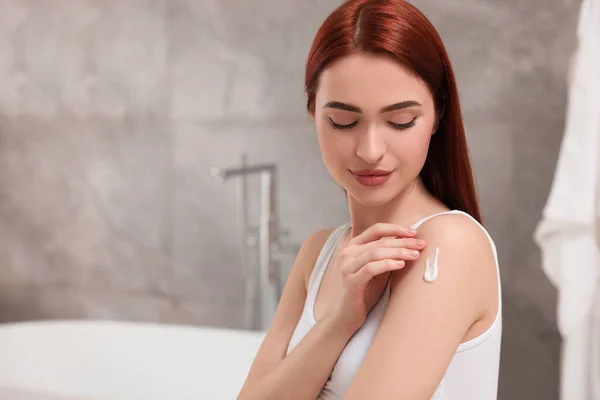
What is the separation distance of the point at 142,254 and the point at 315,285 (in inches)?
79.1

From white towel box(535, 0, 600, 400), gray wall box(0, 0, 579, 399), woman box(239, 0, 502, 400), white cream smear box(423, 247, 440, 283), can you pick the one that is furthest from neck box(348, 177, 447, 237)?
gray wall box(0, 0, 579, 399)

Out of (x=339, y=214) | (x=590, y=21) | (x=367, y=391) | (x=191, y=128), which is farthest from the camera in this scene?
(x=191, y=128)

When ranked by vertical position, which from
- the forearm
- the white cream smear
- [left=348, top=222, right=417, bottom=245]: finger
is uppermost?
[left=348, top=222, right=417, bottom=245]: finger

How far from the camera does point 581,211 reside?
164cm

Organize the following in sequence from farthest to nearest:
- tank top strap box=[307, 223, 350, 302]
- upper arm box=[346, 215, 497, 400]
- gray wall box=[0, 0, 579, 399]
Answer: gray wall box=[0, 0, 579, 399] → tank top strap box=[307, 223, 350, 302] → upper arm box=[346, 215, 497, 400]

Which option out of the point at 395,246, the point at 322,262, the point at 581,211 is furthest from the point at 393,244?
the point at 581,211

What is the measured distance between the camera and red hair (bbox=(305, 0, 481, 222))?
77 cm

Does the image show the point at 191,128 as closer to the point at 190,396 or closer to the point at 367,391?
the point at 190,396

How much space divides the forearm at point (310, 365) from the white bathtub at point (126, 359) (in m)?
1.34

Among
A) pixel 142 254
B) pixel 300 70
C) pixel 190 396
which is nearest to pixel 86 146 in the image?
pixel 142 254

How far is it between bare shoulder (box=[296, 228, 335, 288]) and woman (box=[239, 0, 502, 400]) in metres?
0.20

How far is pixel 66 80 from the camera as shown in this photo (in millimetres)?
2986

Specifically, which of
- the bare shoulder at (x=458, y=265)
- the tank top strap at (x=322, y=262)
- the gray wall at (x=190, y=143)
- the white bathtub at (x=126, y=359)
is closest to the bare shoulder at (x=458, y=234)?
the bare shoulder at (x=458, y=265)

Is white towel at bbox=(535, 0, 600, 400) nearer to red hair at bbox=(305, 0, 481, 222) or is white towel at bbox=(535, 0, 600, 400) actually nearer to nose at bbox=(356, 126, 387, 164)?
red hair at bbox=(305, 0, 481, 222)
